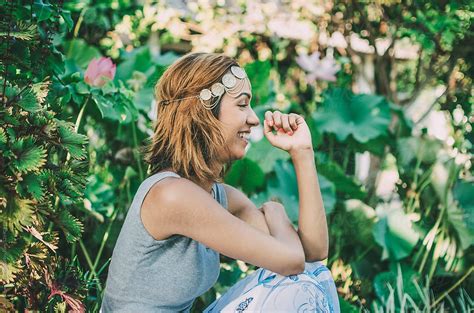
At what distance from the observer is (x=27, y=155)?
4.76 feet

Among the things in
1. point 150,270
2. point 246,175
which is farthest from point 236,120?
point 246,175

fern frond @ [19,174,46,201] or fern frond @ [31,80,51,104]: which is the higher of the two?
A: fern frond @ [31,80,51,104]

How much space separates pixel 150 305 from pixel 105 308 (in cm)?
15

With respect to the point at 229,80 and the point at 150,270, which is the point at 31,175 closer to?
the point at 150,270

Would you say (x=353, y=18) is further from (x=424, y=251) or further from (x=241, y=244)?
(x=241, y=244)

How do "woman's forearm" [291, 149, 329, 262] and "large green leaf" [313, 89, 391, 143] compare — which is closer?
"woman's forearm" [291, 149, 329, 262]

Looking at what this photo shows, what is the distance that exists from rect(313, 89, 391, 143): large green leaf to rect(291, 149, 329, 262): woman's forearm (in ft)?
4.13

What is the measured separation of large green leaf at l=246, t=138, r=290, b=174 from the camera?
299 centimetres

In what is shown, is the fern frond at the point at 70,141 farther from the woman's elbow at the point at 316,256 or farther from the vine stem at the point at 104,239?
the vine stem at the point at 104,239

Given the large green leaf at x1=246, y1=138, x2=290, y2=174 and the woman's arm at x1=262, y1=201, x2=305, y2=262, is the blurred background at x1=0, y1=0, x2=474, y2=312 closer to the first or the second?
the large green leaf at x1=246, y1=138, x2=290, y2=174

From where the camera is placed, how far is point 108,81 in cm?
225

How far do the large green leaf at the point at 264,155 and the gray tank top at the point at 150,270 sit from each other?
51.2 inches

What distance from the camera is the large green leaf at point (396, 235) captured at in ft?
9.33

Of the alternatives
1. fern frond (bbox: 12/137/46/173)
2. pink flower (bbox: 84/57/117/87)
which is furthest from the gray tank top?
pink flower (bbox: 84/57/117/87)
